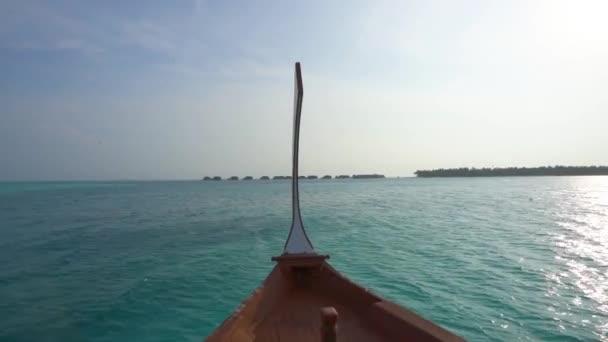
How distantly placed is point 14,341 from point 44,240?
56.8 ft

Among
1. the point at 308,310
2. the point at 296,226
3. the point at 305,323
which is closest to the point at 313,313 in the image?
the point at 308,310

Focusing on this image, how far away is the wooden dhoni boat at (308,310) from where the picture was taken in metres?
4.47

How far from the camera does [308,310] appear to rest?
620cm

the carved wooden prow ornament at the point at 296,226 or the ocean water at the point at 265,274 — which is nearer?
the carved wooden prow ornament at the point at 296,226

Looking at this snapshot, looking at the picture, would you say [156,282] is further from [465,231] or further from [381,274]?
[465,231]

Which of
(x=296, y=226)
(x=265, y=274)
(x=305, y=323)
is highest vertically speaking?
(x=296, y=226)

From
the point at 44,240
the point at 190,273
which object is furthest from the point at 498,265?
the point at 44,240

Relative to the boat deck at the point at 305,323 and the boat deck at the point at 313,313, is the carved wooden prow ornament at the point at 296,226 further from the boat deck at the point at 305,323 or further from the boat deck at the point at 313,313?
the boat deck at the point at 305,323

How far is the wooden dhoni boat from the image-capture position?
4469 mm

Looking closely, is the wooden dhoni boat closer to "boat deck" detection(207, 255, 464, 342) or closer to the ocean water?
"boat deck" detection(207, 255, 464, 342)

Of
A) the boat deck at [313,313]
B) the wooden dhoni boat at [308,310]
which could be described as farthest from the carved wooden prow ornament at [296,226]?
the boat deck at [313,313]

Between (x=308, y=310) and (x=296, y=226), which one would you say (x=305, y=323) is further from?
(x=296, y=226)

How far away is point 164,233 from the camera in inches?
926

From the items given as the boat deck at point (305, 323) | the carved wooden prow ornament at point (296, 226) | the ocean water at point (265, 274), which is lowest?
the ocean water at point (265, 274)
